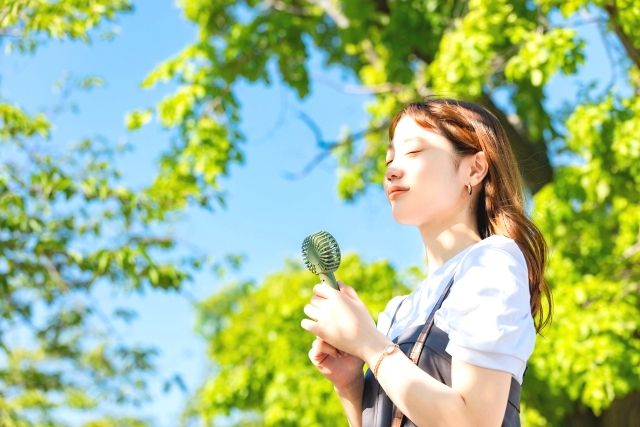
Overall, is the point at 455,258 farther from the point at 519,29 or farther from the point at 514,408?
the point at 519,29

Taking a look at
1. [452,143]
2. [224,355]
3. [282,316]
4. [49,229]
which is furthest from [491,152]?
[224,355]

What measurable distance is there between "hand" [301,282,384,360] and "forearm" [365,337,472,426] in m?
0.06

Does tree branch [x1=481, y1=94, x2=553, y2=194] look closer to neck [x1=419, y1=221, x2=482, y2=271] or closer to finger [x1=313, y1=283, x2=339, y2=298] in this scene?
neck [x1=419, y1=221, x2=482, y2=271]

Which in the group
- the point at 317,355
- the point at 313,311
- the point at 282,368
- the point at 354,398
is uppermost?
the point at 313,311

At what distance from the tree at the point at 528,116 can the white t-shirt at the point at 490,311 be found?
382 cm

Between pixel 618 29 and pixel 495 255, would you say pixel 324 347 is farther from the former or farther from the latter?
pixel 618 29

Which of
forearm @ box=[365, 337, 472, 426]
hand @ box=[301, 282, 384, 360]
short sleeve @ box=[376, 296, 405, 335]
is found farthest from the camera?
short sleeve @ box=[376, 296, 405, 335]

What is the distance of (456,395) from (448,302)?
20 cm

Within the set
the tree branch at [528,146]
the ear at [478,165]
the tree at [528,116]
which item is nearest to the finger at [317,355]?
the ear at [478,165]

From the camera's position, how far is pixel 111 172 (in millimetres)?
7672

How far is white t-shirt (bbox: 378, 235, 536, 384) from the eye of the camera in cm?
160

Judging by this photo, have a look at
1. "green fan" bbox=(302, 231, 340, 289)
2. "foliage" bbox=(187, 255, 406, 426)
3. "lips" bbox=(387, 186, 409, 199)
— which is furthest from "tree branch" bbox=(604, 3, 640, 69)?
"green fan" bbox=(302, 231, 340, 289)

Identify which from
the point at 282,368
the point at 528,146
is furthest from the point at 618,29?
the point at 282,368

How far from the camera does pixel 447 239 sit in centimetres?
197
